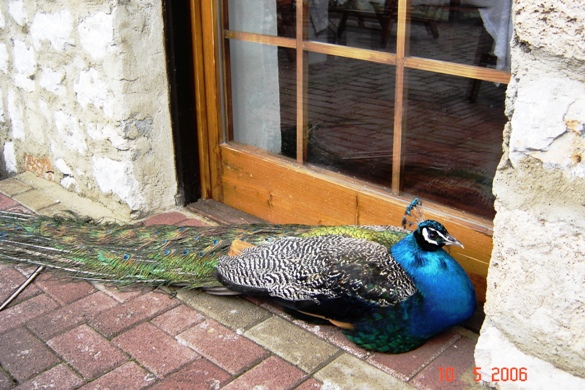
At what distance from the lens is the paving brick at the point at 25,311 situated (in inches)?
97.5

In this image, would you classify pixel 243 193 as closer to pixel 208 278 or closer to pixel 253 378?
pixel 208 278

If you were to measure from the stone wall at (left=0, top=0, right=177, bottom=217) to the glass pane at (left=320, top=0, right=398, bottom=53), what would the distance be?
79 centimetres

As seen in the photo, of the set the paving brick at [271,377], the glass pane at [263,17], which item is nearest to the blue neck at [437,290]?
the paving brick at [271,377]

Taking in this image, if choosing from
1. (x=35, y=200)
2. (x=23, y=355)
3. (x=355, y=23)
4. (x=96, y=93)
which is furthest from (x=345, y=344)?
(x=35, y=200)

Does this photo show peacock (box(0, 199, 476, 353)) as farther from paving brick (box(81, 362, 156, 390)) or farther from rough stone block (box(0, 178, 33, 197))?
rough stone block (box(0, 178, 33, 197))

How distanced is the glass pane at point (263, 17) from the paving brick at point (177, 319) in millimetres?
1213

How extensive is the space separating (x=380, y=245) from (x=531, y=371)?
2.18 feet

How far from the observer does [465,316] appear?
2.20 m

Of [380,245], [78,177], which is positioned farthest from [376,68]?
[78,177]

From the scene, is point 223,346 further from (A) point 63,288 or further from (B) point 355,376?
(A) point 63,288

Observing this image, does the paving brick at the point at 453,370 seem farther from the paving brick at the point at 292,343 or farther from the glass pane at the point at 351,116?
the glass pane at the point at 351,116

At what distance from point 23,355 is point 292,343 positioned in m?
0.92

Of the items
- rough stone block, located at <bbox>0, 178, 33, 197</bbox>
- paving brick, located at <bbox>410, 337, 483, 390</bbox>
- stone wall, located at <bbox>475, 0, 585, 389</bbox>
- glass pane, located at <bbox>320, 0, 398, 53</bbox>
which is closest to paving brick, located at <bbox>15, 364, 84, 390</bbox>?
paving brick, located at <bbox>410, 337, 483, 390</bbox>

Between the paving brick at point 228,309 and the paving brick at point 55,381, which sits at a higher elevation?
the paving brick at point 228,309
